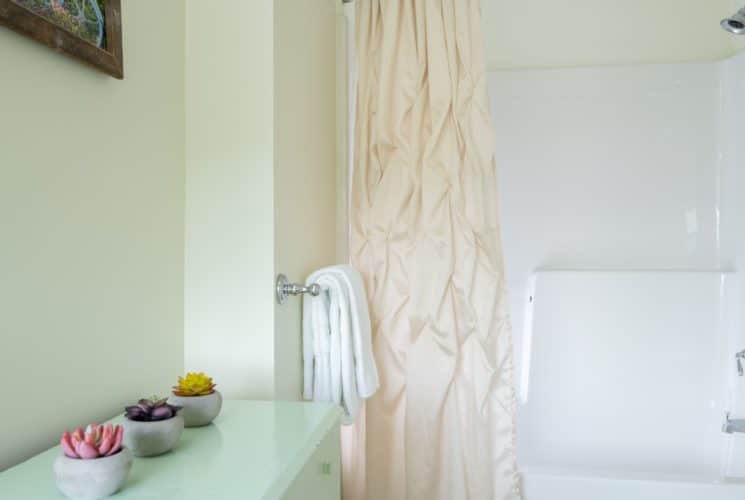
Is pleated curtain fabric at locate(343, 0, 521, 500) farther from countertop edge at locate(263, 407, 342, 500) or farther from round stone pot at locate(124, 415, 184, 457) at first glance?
round stone pot at locate(124, 415, 184, 457)

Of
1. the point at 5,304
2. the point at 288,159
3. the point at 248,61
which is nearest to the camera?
the point at 5,304

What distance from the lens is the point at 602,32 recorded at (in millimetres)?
2227

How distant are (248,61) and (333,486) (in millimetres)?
913

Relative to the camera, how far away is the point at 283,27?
1.33 meters

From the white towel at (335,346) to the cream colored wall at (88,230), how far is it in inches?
14.1

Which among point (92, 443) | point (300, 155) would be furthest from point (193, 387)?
point (300, 155)

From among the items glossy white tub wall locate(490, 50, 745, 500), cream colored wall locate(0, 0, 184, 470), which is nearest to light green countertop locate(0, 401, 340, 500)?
cream colored wall locate(0, 0, 184, 470)

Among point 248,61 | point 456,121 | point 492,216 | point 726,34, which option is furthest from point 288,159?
point 726,34

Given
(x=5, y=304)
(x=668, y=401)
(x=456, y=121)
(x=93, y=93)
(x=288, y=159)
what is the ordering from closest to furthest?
(x=5, y=304) → (x=93, y=93) → (x=288, y=159) → (x=456, y=121) → (x=668, y=401)

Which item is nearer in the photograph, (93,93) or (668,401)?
(93,93)

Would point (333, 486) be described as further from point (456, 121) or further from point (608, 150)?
point (608, 150)

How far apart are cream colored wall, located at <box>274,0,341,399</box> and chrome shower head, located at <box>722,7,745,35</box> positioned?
1190mm

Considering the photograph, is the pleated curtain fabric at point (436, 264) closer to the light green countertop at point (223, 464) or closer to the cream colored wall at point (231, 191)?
the cream colored wall at point (231, 191)

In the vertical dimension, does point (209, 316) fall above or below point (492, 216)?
below
